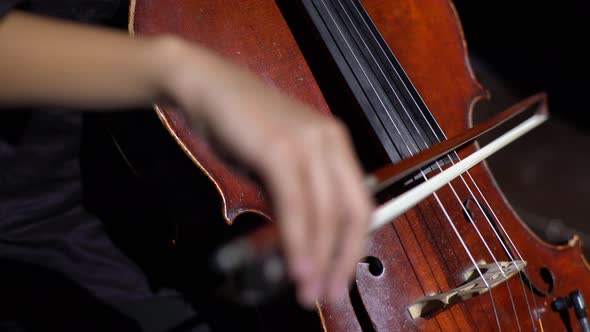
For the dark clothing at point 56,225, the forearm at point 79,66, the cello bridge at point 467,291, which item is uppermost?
the forearm at point 79,66

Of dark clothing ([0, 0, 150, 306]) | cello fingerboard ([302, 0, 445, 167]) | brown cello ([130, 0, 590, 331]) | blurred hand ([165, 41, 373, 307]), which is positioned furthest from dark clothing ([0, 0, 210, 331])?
blurred hand ([165, 41, 373, 307])

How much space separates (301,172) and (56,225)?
0.56m

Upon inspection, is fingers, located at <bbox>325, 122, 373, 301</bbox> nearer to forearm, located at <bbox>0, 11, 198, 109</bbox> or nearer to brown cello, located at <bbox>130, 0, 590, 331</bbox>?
forearm, located at <bbox>0, 11, 198, 109</bbox>

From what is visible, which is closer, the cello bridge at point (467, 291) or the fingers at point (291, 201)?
the fingers at point (291, 201)

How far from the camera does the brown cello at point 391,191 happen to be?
1.99 ft

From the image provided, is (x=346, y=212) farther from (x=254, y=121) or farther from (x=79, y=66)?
(x=79, y=66)

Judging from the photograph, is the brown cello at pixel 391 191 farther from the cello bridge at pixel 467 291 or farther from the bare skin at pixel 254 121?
the bare skin at pixel 254 121

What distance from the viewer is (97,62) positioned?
1.17 ft

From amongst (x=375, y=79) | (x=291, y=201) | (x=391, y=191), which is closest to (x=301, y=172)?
(x=291, y=201)

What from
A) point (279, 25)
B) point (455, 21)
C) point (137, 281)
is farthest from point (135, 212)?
point (455, 21)

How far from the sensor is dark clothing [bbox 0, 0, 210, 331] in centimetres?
68

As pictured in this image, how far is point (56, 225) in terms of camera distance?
72 centimetres

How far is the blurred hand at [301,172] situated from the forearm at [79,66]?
0.05 metres

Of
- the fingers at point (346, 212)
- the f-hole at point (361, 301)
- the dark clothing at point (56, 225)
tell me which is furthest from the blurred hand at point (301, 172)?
the dark clothing at point (56, 225)
